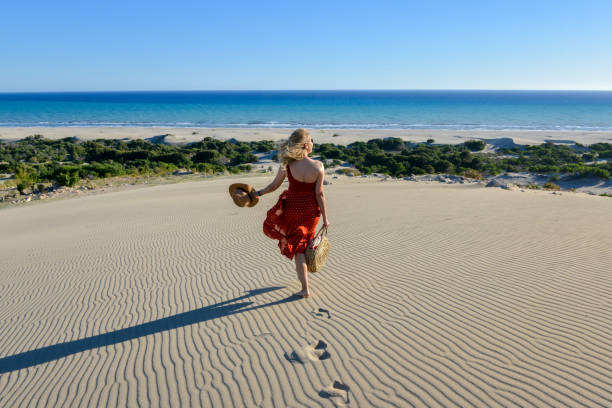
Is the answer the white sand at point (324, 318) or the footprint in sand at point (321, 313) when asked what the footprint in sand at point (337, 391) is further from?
the footprint in sand at point (321, 313)

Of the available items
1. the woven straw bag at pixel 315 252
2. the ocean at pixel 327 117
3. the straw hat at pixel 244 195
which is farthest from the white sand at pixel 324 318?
the ocean at pixel 327 117

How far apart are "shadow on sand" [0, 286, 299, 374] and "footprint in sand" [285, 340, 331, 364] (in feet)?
3.81

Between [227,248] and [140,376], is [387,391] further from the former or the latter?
[227,248]

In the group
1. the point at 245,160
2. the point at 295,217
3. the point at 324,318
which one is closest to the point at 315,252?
the point at 295,217

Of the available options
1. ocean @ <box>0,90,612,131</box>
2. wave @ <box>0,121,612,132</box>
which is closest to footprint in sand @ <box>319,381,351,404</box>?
wave @ <box>0,121,612,132</box>

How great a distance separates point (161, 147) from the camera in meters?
29.0

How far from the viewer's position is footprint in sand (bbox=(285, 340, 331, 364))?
3.61 meters

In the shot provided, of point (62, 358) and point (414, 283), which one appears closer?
point (62, 358)

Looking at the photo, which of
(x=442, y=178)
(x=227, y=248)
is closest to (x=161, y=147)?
(x=442, y=178)

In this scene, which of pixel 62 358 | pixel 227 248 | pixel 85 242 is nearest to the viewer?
pixel 62 358

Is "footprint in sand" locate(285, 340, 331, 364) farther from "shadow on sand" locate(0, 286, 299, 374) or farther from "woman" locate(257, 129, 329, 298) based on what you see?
"shadow on sand" locate(0, 286, 299, 374)

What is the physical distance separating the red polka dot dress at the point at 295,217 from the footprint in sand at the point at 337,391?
159cm

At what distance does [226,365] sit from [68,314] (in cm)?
263

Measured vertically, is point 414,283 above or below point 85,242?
above
